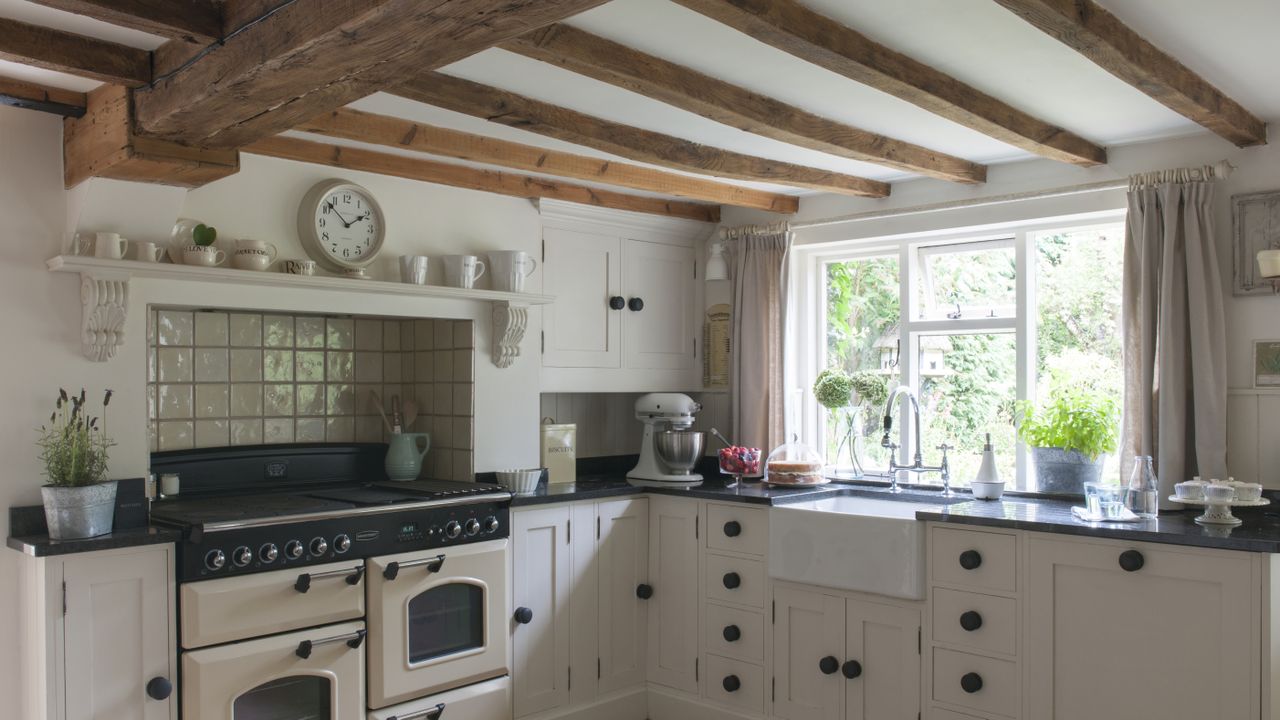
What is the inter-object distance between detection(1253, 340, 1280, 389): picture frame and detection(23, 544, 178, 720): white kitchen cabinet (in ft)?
11.6

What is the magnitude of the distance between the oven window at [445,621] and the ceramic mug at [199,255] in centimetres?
130

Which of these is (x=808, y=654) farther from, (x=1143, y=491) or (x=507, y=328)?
(x=507, y=328)

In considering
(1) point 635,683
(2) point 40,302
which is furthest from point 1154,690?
(2) point 40,302

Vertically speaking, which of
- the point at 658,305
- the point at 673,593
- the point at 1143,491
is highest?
the point at 658,305

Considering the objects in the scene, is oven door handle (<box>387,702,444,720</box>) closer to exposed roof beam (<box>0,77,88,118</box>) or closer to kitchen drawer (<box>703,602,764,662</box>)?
kitchen drawer (<box>703,602,764,662</box>)

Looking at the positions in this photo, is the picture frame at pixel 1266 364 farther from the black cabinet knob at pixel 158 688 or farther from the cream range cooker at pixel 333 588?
the black cabinet knob at pixel 158 688

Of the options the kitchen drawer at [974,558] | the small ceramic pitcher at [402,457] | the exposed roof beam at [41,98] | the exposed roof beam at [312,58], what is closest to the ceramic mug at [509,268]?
the small ceramic pitcher at [402,457]

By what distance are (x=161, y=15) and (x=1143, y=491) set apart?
3102mm

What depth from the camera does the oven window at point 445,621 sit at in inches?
136

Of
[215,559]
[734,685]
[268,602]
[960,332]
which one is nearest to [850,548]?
[734,685]

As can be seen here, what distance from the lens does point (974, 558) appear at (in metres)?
3.33

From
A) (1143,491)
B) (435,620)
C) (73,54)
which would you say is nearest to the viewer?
(73,54)

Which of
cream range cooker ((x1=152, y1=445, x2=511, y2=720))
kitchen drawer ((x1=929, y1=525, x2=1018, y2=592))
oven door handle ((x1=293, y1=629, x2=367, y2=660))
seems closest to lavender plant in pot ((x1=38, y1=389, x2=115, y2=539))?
cream range cooker ((x1=152, y1=445, x2=511, y2=720))

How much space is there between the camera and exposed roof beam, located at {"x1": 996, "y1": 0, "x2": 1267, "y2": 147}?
2.21m
